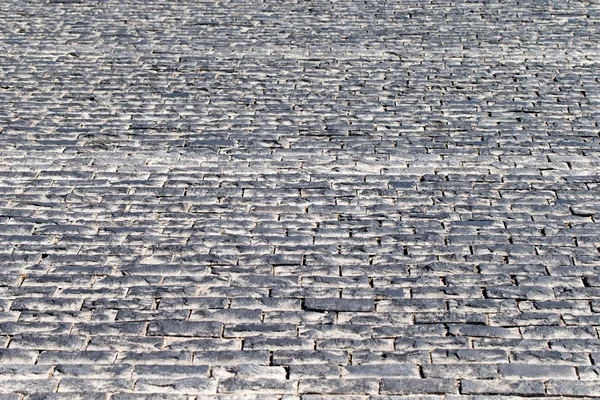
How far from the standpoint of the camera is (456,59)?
341 inches

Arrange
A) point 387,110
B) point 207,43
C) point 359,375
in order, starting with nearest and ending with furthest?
point 359,375 < point 387,110 < point 207,43

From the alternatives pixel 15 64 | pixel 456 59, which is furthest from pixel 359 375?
pixel 15 64

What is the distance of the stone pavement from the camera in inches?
183

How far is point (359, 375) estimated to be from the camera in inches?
179

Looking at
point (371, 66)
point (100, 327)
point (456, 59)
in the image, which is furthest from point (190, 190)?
point (456, 59)

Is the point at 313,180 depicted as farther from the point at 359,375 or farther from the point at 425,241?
the point at 359,375

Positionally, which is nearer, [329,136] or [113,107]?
[329,136]

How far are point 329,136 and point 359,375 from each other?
302 cm

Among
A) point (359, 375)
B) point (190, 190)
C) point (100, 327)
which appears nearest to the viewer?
point (359, 375)

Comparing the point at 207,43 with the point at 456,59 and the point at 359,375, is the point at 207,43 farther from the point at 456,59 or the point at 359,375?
the point at 359,375

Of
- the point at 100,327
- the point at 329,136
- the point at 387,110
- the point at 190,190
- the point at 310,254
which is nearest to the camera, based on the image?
the point at 100,327

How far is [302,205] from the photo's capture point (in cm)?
617

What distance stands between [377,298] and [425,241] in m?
0.74

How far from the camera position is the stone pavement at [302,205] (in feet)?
15.3
